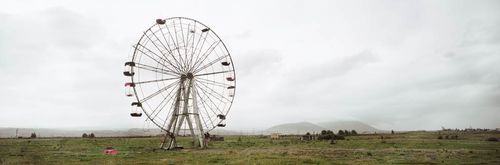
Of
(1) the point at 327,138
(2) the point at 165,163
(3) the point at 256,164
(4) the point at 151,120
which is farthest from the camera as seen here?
(1) the point at 327,138

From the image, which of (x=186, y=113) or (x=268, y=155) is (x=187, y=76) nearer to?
(x=186, y=113)

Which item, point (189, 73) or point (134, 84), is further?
point (189, 73)

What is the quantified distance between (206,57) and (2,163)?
88.8ft

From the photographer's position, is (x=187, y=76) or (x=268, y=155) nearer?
(x=268, y=155)

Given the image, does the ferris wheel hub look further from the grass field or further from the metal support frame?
the grass field

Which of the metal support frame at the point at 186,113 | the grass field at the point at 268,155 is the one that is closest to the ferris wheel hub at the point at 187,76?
the metal support frame at the point at 186,113

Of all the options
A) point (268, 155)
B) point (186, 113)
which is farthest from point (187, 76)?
point (268, 155)

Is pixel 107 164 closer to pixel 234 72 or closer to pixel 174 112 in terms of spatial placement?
pixel 174 112

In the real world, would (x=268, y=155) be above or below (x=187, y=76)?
below

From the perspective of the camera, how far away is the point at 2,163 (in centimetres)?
2777

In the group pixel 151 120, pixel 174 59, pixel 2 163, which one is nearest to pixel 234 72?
pixel 174 59

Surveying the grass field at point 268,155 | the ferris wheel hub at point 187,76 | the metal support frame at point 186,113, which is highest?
the ferris wheel hub at point 187,76

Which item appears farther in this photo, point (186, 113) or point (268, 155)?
point (186, 113)

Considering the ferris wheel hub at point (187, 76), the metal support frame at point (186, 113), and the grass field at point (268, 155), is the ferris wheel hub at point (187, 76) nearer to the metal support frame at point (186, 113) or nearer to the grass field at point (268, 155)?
the metal support frame at point (186, 113)
